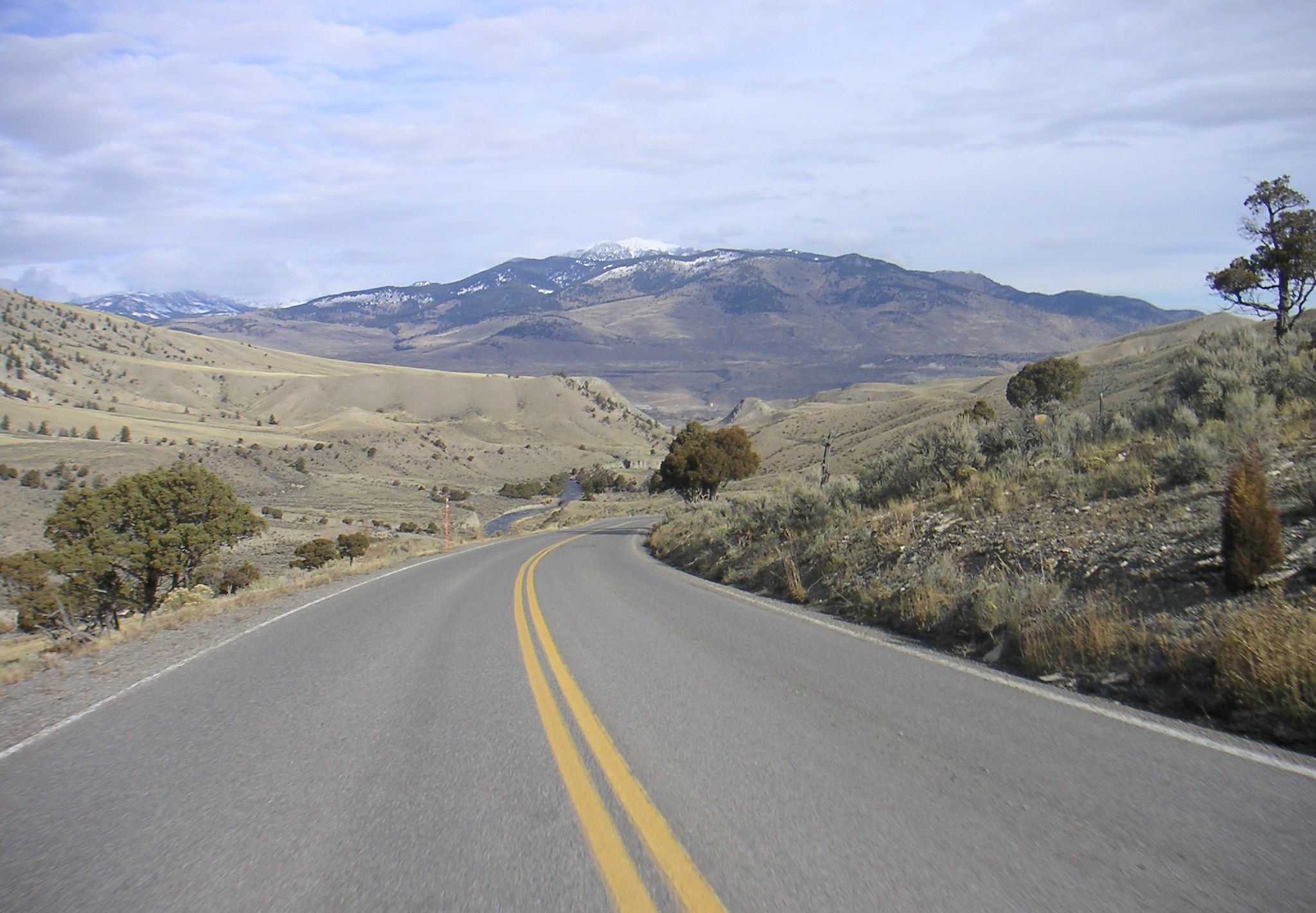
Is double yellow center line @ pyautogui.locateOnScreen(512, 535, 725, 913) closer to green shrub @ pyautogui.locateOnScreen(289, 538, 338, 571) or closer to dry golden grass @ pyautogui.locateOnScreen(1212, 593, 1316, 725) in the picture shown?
dry golden grass @ pyautogui.locateOnScreen(1212, 593, 1316, 725)

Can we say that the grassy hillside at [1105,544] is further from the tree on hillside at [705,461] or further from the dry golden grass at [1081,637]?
the tree on hillside at [705,461]

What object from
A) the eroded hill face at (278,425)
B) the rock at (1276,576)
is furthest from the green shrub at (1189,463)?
the eroded hill face at (278,425)

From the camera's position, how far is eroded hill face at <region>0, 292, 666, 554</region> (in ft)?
207

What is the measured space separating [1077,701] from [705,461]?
132ft

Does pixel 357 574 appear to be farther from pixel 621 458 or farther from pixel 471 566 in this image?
pixel 621 458

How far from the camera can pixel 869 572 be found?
38.0 ft

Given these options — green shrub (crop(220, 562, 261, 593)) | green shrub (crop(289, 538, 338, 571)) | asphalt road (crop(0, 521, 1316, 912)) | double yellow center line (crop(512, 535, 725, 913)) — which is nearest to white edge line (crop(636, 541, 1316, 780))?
asphalt road (crop(0, 521, 1316, 912))

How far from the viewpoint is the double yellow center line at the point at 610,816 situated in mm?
3488

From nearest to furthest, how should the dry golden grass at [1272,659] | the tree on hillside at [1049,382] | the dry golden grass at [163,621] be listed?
the dry golden grass at [1272,659]
the dry golden grass at [163,621]
the tree on hillside at [1049,382]

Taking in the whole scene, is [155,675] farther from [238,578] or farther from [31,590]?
[238,578]

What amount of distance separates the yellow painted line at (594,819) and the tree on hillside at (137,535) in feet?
85.3

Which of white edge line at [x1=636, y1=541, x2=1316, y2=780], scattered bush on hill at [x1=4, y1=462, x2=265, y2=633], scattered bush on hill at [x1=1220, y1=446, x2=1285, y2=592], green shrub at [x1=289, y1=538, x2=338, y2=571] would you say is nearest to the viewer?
white edge line at [x1=636, y1=541, x2=1316, y2=780]

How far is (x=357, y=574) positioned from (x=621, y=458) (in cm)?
10113

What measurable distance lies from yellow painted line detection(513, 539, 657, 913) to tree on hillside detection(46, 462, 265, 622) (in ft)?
85.3
